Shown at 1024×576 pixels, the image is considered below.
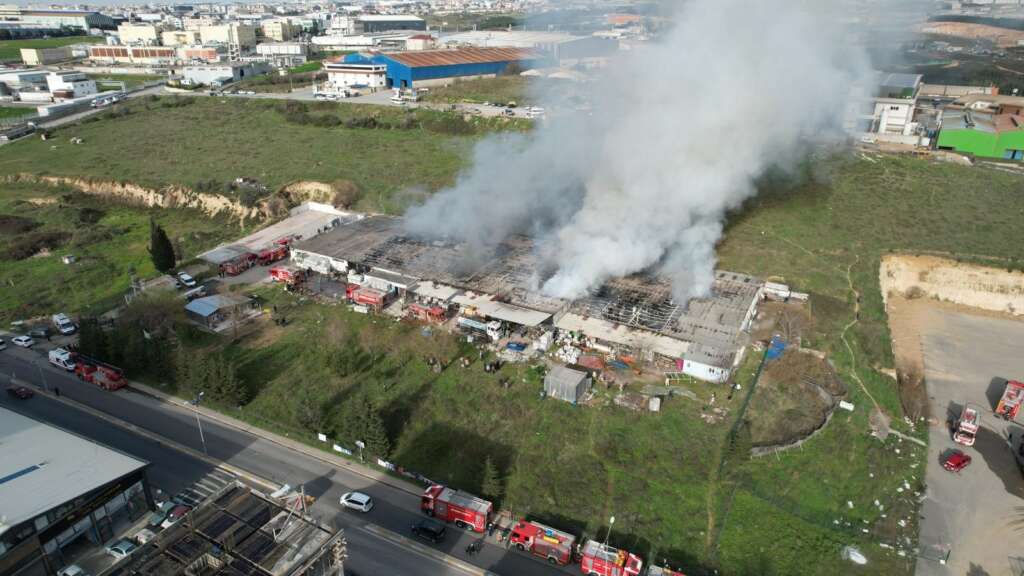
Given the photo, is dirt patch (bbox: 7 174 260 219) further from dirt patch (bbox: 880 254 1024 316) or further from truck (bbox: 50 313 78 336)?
dirt patch (bbox: 880 254 1024 316)

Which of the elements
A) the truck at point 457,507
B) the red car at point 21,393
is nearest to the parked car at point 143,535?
the truck at point 457,507

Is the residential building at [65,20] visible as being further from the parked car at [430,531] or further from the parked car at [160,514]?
the parked car at [430,531]

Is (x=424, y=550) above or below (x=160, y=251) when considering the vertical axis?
below

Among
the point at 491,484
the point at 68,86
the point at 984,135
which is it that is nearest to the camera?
the point at 491,484

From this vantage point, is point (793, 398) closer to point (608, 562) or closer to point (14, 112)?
point (608, 562)

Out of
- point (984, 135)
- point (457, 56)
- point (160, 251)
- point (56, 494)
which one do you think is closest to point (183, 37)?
point (457, 56)

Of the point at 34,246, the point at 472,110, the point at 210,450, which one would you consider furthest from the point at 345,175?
the point at 210,450

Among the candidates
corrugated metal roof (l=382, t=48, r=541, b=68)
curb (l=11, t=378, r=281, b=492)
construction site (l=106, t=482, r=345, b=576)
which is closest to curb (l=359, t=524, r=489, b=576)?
curb (l=11, t=378, r=281, b=492)
